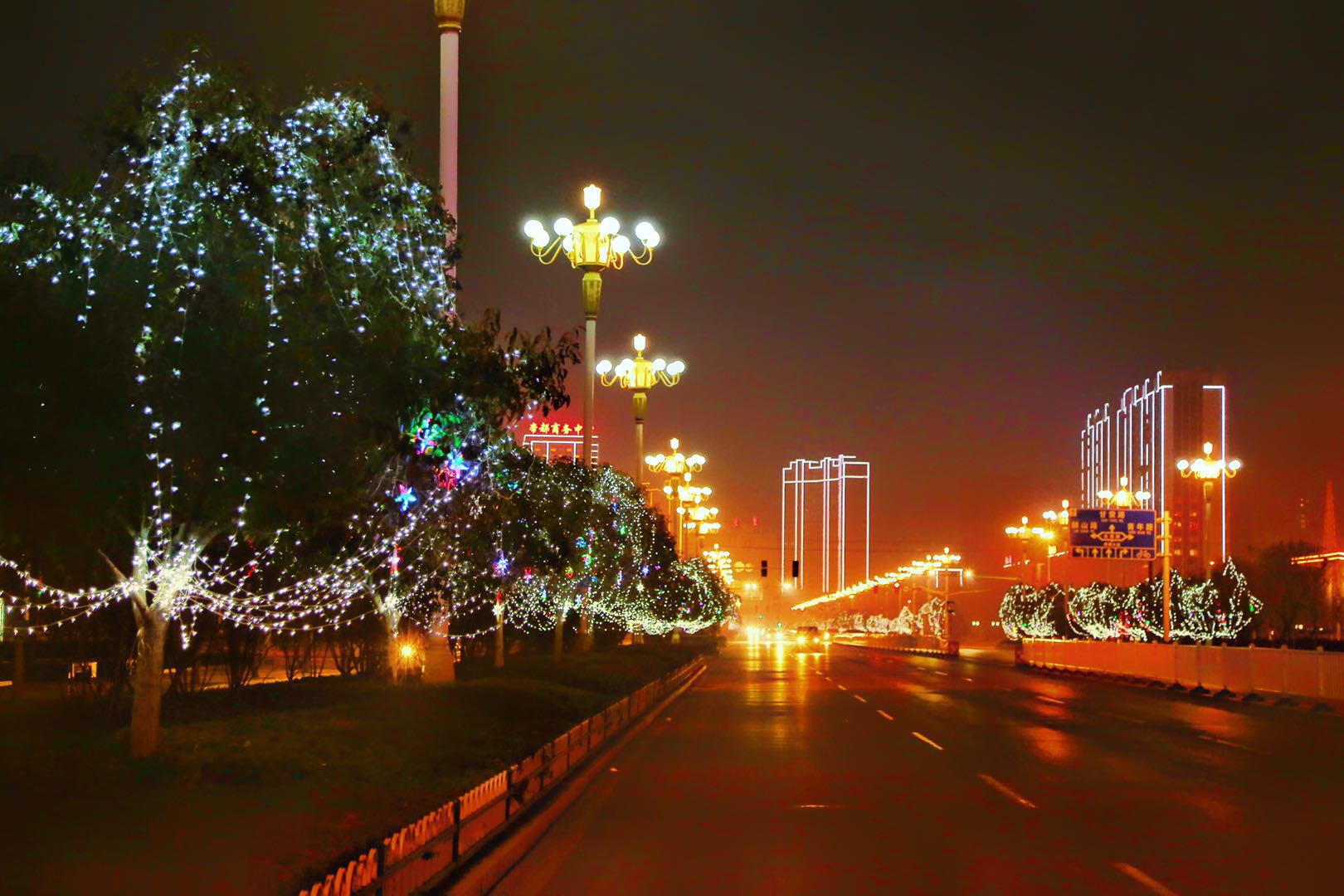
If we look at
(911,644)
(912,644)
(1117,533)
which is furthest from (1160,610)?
(911,644)

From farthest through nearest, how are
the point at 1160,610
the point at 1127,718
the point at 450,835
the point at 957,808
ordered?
the point at 1160,610
the point at 1127,718
the point at 957,808
the point at 450,835

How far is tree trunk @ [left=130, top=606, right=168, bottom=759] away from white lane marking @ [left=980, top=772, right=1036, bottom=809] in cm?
906

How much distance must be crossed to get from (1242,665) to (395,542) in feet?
95.5

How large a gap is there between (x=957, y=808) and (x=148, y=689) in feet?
27.6

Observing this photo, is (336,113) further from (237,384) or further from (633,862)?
(633,862)

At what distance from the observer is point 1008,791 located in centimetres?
1728

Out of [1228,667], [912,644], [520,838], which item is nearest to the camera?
[520,838]

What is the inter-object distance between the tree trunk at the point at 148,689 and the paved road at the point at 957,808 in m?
4.25

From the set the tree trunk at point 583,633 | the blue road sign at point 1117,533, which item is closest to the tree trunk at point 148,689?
the tree trunk at point 583,633

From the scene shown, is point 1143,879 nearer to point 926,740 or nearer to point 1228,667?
point 926,740

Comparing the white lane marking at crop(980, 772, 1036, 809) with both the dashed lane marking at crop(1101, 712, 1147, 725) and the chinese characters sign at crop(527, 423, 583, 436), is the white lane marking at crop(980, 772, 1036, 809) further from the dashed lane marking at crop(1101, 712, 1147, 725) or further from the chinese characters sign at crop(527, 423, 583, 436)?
the chinese characters sign at crop(527, 423, 583, 436)

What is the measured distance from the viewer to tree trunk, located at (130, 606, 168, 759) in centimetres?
1501

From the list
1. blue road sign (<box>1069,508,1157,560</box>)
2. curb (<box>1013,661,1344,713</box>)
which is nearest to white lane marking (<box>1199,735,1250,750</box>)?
curb (<box>1013,661,1344,713</box>)

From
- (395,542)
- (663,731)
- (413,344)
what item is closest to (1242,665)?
(663,731)
